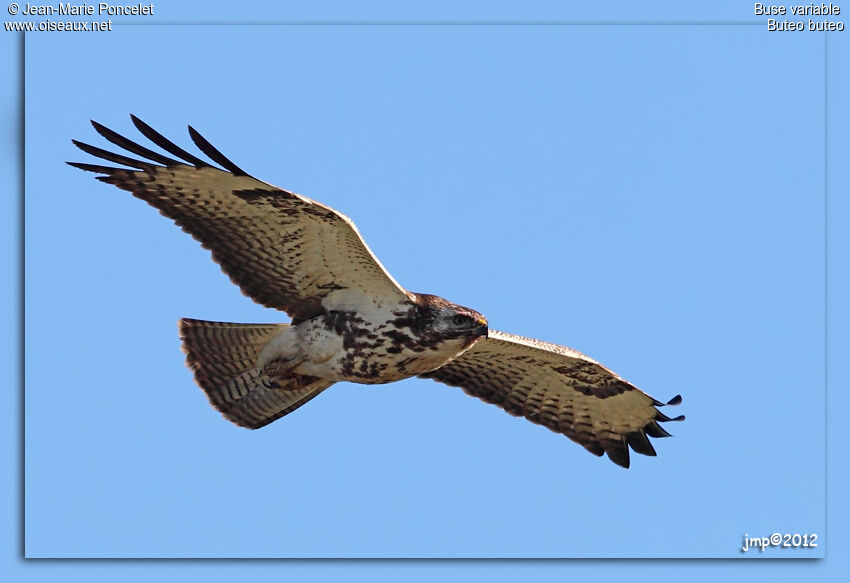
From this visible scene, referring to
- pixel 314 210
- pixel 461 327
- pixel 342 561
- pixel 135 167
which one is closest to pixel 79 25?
pixel 135 167

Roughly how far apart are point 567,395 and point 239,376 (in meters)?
2.66

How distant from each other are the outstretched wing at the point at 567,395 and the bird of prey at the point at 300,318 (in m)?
0.02

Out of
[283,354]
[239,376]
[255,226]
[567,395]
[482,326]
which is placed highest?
[255,226]

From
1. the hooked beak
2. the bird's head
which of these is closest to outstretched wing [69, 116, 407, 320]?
the bird's head

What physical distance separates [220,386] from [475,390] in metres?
2.06

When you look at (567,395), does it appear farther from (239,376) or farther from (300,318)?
(239,376)

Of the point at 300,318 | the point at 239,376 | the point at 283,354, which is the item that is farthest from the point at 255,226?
the point at 239,376

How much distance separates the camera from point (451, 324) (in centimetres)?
1043

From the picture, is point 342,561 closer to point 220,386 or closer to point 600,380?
point 220,386

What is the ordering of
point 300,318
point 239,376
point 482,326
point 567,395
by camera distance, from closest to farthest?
point 482,326 → point 300,318 → point 239,376 → point 567,395

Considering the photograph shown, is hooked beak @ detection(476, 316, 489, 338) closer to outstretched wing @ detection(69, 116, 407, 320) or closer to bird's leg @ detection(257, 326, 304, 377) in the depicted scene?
outstretched wing @ detection(69, 116, 407, 320)

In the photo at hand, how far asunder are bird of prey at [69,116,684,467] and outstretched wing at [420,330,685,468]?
2cm

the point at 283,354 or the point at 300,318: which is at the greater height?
the point at 300,318

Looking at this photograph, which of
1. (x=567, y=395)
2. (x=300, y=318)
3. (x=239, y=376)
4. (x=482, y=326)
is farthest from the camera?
(x=567, y=395)
